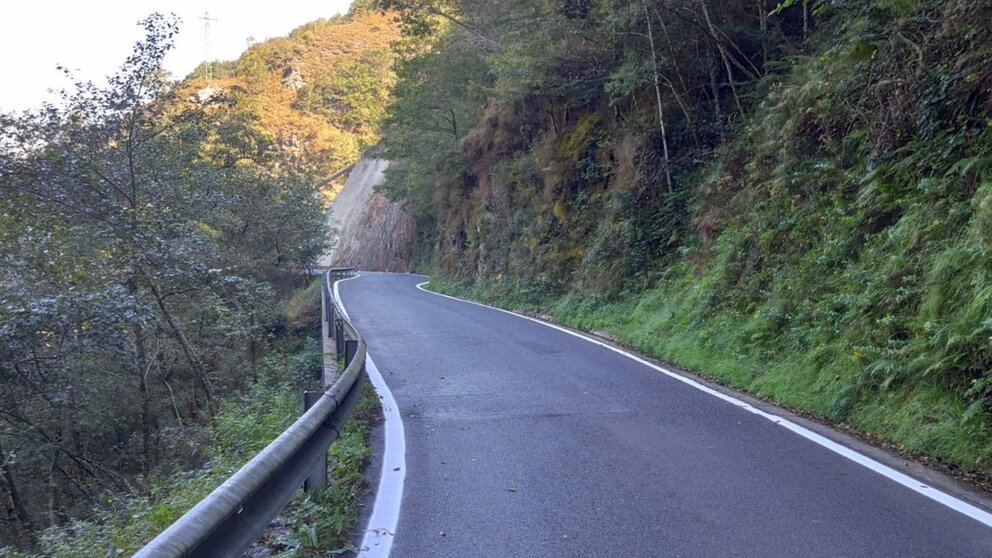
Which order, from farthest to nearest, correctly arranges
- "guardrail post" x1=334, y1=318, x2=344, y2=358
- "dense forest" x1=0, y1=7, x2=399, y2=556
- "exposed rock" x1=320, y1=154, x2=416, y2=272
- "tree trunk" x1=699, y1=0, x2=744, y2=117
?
"exposed rock" x1=320, y1=154, x2=416, y2=272 < "tree trunk" x1=699, y1=0, x2=744, y2=117 < "guardrail post" x1=334, y1=318, x2=344, y2=358 < "dense forest" x1=0, y1=7, x2=399, y2=556

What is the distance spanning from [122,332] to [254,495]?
967 cm

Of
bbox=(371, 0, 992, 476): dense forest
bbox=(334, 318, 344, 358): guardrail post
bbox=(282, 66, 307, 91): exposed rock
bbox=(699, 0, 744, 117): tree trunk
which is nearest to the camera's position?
bbox=(371, 0, 992, 476): dense forest

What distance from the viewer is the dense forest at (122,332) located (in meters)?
9.49

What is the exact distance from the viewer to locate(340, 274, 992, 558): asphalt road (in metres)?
4.54

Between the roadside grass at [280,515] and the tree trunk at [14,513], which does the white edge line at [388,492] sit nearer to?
the roadside grass at [280,515]

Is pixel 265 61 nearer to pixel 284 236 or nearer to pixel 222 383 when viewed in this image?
pixel 284 236

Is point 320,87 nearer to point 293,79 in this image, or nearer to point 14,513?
point 293,79

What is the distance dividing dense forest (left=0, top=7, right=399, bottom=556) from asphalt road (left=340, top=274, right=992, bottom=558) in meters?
0.85

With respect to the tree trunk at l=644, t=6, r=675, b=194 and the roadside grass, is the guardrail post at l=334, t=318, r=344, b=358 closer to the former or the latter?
the roadside grass

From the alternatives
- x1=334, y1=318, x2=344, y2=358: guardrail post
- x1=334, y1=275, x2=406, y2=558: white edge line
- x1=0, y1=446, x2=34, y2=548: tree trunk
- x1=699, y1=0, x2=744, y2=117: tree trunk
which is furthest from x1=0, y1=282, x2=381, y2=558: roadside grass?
x1=699, y1=0, x2=744, y2=117: tree trunk

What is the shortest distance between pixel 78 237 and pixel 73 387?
261 cm

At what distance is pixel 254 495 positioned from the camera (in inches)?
140

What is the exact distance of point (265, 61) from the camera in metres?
97.5

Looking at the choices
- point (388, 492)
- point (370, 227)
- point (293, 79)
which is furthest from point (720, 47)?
point (293, 79)
